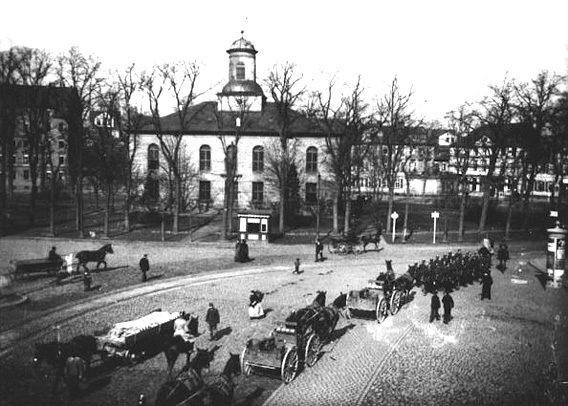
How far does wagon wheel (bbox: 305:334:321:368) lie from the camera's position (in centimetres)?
1345

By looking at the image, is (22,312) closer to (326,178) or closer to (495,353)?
(495,353)

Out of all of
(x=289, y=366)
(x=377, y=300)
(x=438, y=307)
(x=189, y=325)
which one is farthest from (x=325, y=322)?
(x=438, y=307)

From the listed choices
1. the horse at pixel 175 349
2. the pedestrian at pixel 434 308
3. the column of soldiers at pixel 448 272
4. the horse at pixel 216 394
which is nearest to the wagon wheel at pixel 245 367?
the horse at pixel 175 349

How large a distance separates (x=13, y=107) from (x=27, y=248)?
10413mm

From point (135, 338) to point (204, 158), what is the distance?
40841 millimetres

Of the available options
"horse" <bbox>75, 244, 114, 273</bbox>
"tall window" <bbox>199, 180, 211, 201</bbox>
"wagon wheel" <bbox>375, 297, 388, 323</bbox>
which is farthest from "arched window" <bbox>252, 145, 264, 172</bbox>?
"wagon wheel" <bbox>375, 297, 388, 323</bbox>

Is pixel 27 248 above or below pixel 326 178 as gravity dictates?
below

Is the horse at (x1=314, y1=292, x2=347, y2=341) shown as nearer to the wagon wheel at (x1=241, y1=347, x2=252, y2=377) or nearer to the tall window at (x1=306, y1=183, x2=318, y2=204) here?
the wagon wheel at (x1=241, y1=347, x2=252, y2=377)

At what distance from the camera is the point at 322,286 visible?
23047mm

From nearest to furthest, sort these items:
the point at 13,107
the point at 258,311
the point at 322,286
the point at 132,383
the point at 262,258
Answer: the point at 132,383 < the point at 258,311 < the point at 322,286 < the point at 262,258 < the point at 13,107

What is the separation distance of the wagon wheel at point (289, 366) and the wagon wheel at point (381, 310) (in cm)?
518

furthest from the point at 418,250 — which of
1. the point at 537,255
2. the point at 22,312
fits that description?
the point at 22,312

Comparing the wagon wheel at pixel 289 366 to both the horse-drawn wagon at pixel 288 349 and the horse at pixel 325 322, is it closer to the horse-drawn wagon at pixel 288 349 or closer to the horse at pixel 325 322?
the horse-drawn wagon at pixel 288 349

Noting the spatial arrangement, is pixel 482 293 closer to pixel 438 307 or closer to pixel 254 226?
pixel 438 307
